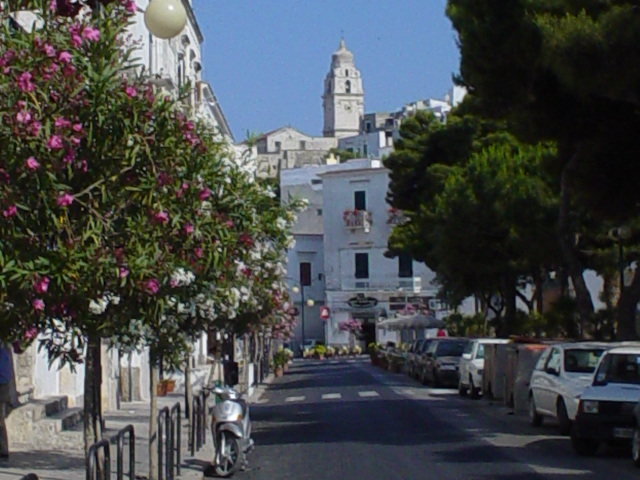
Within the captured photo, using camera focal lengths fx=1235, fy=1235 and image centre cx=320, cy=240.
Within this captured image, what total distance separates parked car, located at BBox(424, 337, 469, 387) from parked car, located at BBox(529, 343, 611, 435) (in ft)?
54.7

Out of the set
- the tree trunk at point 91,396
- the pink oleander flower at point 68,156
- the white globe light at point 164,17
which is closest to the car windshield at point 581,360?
the tree trunk at point 91,396

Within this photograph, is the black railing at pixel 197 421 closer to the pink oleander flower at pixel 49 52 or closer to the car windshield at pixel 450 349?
the pink oleander flower at pixel 49 52

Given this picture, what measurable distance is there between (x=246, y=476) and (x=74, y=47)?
9.68 m

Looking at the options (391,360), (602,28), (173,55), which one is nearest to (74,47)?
(602,28)

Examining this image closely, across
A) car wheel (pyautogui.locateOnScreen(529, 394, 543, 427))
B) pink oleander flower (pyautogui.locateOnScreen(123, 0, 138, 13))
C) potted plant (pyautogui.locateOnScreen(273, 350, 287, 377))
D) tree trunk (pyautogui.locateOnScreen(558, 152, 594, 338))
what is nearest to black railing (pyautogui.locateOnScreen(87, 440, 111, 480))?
pink oleander flower (pyautogui.locateOnScreen(123, 0, 138, 13))

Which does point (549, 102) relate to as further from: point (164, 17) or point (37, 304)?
point (37, 304)

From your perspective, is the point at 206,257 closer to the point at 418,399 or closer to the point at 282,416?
the point at 282,416

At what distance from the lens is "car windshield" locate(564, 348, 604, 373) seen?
899 inches

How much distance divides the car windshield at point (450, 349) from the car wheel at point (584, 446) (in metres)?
23.4

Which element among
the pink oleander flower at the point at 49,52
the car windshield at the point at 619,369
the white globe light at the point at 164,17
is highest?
the white globe light at the point at 164,17

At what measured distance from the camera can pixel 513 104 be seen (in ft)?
79.4

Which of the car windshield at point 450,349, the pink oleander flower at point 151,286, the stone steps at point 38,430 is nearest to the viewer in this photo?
the pink oleander flower at point 151,286

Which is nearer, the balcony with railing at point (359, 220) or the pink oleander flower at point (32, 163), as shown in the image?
the pink oleander flower at point (32, 163)

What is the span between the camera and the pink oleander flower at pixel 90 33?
8930 mm
